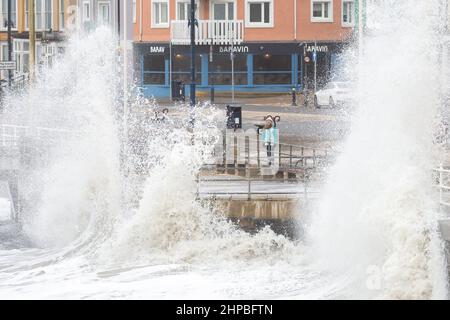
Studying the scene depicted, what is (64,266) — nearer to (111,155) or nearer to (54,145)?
(111,155)

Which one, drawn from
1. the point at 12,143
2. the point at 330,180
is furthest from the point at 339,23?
the point at 330,180

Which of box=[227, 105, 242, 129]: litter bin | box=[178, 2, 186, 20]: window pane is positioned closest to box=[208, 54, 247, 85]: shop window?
box=[178, 2, 186, 20]: window pane

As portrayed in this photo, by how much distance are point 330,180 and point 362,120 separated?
48.8 inches

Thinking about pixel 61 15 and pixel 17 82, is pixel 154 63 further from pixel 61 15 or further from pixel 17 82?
pixel 61 15

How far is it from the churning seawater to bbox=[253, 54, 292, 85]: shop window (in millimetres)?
20679

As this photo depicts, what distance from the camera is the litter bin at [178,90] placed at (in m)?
48.2

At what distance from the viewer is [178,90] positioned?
49375mm

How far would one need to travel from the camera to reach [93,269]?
2458cm

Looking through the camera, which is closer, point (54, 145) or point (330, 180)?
point (330, 180)

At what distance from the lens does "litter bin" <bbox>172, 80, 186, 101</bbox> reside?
48.2 m

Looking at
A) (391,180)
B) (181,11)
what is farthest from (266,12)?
(391,180)

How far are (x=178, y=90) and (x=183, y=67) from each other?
3.27 meters

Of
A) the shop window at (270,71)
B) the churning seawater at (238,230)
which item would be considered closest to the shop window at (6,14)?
the shop window at (270,71)

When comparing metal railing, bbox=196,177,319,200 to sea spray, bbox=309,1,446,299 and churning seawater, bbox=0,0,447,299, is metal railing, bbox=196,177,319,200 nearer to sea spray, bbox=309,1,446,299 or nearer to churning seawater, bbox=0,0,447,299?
churning seawater, bbox=0,0,447,299
